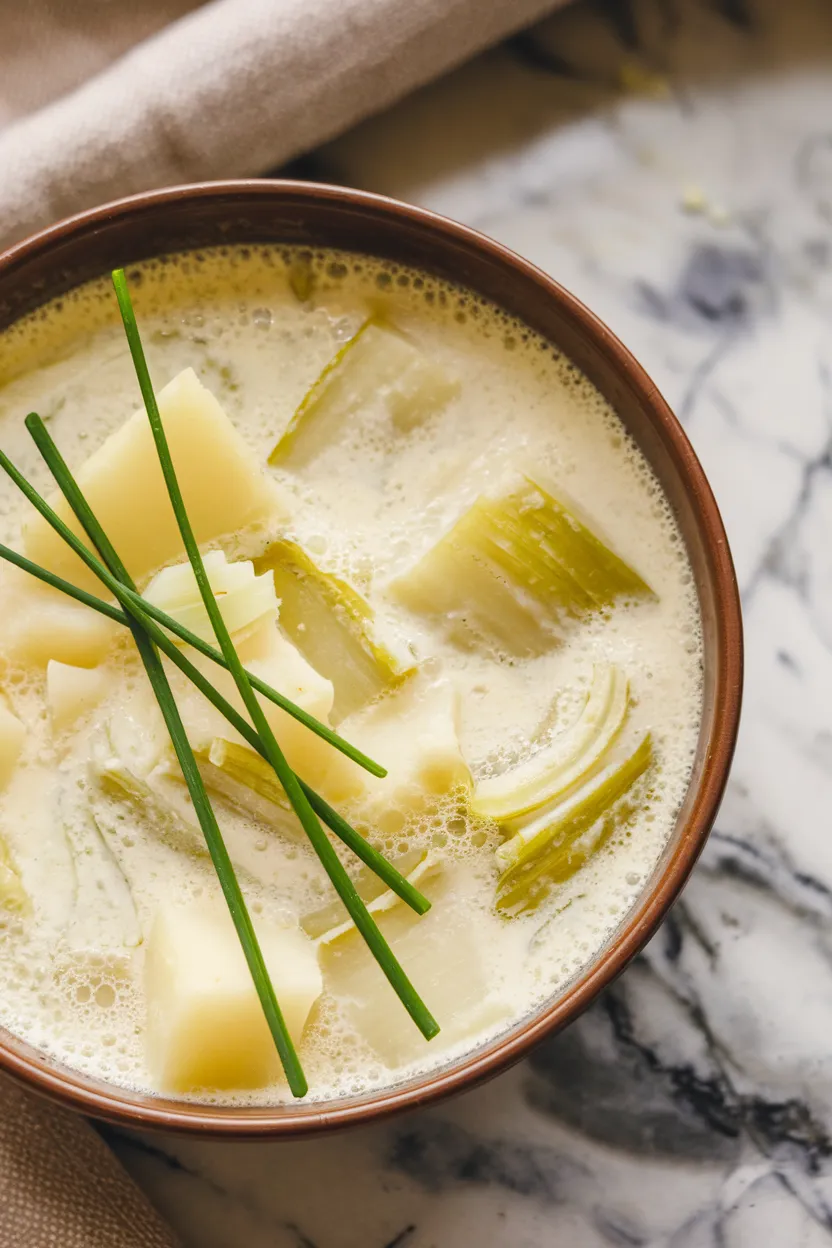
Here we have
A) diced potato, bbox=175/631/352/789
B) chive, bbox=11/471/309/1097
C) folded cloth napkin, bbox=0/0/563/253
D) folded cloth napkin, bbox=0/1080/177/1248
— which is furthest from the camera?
folded cloth napkin, bbox=0/0/563/253

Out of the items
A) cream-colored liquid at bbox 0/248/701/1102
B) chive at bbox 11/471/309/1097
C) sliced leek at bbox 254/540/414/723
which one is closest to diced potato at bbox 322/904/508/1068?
cream-colored liquid at bbox 0/248/701/1102

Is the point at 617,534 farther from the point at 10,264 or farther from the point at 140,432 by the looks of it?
the point at 10,264

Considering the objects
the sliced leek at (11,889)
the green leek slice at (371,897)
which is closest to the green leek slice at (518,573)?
the green leek slice at (371,897)

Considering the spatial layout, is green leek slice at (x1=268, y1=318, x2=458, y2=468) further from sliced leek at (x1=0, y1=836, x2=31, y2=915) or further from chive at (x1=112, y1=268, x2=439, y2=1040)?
sliced leek at (x1=0, y1=836, x2=31, y2=915)

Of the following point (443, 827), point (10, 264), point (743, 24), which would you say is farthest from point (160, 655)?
point (743, 24)

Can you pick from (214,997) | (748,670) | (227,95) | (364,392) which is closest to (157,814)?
(214,997)

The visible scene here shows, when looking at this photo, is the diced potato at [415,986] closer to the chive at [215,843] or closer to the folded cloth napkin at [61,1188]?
the chive at [215,843]
